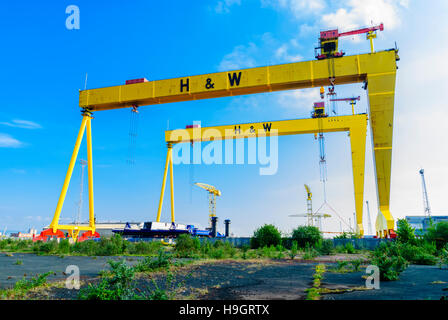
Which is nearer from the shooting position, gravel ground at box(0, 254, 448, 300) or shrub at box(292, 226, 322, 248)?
gravel ground at box(0, 254, 448, 300)

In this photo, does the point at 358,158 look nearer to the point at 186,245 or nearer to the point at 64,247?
the point at 186,245

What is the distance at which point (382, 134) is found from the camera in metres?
13.9

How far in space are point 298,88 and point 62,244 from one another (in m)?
13.4

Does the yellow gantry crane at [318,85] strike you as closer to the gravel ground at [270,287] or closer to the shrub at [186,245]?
the shrub at [186,245]

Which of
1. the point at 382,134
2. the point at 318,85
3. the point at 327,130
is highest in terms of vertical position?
the point at 318,85

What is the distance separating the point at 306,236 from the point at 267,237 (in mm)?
1937

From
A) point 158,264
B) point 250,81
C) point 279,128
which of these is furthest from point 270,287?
point 279,128

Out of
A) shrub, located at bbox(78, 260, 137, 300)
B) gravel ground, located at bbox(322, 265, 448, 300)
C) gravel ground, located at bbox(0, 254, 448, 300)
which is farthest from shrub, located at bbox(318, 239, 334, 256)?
shrub, located at bbox(78, 260, 137, 300)

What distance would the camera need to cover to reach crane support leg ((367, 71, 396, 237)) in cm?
1353

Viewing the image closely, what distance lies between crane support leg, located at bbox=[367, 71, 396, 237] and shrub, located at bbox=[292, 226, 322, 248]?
120 inches

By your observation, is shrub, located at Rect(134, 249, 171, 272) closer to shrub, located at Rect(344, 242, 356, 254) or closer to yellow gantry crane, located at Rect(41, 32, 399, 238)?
shrub, located at Rect(344, 242, 356, 254)

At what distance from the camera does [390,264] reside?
4.90 metres

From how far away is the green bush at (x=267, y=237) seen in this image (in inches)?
566
